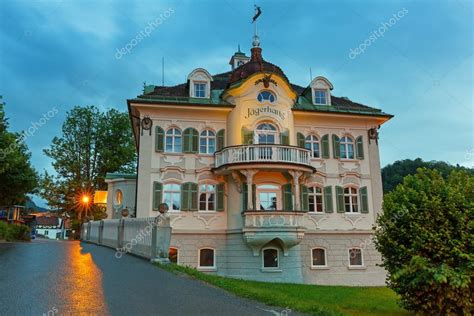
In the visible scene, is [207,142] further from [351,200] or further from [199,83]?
[351,200]

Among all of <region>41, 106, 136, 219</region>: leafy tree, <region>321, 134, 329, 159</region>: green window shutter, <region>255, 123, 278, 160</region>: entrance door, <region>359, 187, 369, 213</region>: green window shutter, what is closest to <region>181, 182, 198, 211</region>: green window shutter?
<region>255, 123, 278, 160</region>: entrance door

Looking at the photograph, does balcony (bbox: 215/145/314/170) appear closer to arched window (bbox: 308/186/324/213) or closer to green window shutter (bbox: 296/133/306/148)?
green window shutter (bbox: 296/133/306/148)

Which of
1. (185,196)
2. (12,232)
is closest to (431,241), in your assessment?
(185,196)

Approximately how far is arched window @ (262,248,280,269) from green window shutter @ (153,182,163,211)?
6.55 metres

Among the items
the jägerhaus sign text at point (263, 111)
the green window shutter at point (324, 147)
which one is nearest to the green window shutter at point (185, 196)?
the jägerhaus sign text at point (263, 111)

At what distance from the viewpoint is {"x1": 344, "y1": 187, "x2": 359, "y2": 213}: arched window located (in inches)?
960

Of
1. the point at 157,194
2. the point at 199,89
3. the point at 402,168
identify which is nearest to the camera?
the point at 157,194

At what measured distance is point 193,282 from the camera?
9.09m

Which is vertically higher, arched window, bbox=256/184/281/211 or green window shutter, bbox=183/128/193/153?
green window shutter, bbox=183/128/193/153

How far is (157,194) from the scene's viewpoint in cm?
2217

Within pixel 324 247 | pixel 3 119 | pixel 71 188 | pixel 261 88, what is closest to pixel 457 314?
pixel 324 247

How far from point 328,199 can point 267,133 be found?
557cm

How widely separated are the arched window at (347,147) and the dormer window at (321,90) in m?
2.82

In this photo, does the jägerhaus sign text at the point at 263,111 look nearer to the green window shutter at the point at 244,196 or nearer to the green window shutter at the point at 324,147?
the green window shutter at the point at 324,147
